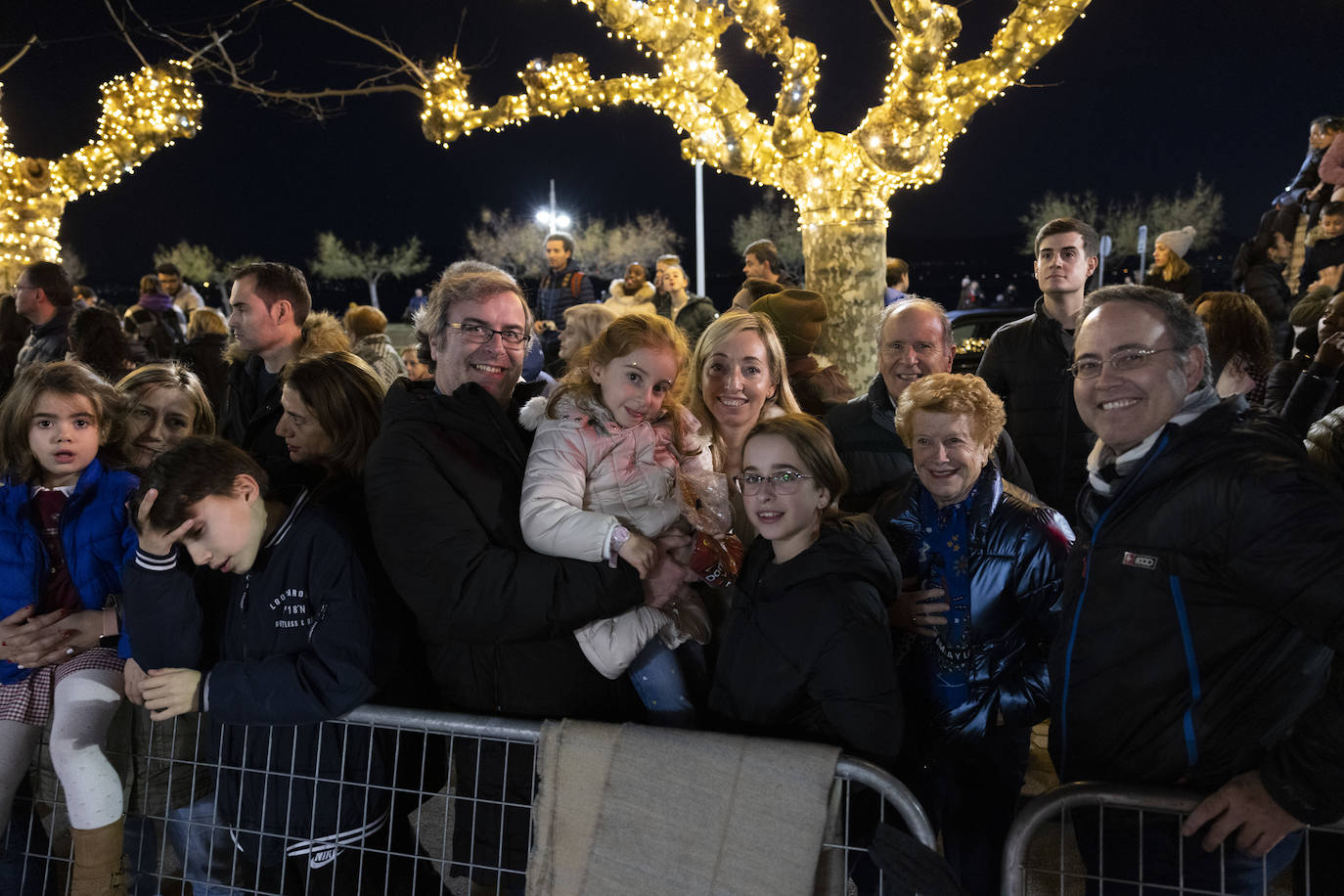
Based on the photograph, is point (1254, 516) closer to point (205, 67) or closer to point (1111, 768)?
point (1111, 768)

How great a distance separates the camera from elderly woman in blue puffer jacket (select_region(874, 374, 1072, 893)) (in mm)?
2689

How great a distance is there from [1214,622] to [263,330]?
13.9 feet

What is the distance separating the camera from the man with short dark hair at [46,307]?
6543 millimetres

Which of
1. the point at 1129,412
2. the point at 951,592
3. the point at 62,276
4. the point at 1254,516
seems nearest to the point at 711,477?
the point at 951,592

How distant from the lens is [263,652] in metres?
2.65

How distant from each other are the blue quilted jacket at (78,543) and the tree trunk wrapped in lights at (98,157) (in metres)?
11.1

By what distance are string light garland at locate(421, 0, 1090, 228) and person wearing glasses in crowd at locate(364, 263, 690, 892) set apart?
651 cm

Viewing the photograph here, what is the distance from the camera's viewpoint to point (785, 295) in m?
4.61

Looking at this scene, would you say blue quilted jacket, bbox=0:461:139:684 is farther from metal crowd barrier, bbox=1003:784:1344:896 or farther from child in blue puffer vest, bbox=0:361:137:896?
metal crowd barrier, bbox=1003:784:1344:896

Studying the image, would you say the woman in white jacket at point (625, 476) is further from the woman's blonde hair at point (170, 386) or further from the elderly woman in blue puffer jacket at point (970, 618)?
the woman's blonde hair at point (170, 386)

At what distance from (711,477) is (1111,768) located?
136 centimetres

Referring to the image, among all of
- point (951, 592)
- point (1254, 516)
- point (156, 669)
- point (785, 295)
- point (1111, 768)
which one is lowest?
point (1111, 768)

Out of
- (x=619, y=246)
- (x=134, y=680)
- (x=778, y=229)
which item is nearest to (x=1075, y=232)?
(x=134, y=680)

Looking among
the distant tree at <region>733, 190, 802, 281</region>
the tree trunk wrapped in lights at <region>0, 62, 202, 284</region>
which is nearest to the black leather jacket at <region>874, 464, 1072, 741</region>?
→ the tree trunk wrapped in lights at <region>0, 62, 202, 284</region>
